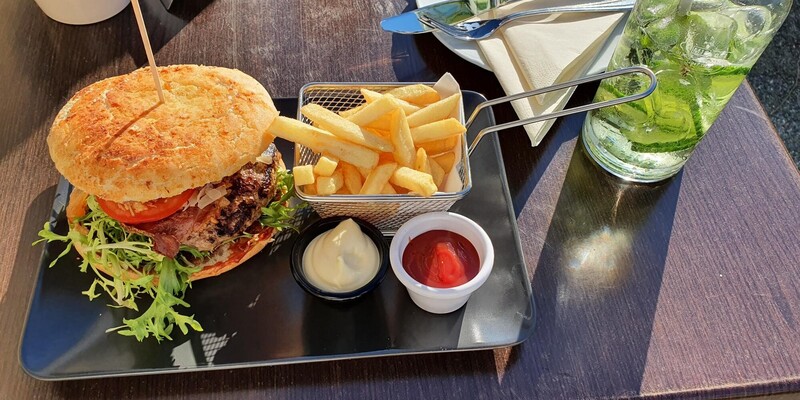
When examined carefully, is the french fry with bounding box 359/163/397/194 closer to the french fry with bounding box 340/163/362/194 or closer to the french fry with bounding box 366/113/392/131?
the french fry with bounding box 340/163/362/194

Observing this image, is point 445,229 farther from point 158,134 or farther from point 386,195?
point 158,134

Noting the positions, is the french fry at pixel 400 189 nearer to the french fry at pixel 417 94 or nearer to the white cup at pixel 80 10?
the french fry at pixel 417 94

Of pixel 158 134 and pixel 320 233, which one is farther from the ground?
pixel 158 134

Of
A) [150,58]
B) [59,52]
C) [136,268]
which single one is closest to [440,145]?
[150,58]

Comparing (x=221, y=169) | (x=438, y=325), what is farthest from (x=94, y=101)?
(x=438, y=325)

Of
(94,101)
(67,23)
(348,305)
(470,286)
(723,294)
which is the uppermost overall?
(94,101)

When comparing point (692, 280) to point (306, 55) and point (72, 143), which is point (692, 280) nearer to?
point (306, 55)
